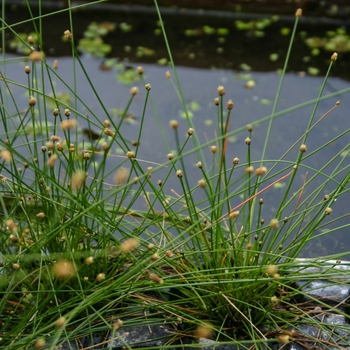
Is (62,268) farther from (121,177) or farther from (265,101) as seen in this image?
(265,101)

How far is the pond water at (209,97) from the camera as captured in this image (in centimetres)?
262

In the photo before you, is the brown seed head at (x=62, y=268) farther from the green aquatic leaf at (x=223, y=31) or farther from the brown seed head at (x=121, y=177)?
the green aquatic leaf at (x=223, y=31)

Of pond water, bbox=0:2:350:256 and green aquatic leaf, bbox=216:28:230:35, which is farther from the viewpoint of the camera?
green aquatic leaf, bbox=216:28:230:35

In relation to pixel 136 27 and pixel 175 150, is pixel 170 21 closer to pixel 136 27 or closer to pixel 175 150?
pixel 136 27

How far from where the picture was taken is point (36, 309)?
4.52 ft

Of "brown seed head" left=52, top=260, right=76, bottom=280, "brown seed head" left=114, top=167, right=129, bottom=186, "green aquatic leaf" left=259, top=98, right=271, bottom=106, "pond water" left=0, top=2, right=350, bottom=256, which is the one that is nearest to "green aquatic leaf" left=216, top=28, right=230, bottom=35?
"pond water" left=0, top=2, right=350, bottom=256

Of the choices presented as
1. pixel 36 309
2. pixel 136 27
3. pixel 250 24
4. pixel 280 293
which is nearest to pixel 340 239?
pixel 280 293

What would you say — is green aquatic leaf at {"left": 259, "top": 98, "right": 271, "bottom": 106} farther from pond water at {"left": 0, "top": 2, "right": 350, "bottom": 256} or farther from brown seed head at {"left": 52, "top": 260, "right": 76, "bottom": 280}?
brown seed head at {"left": 52, "top": 260, "right": 76, "bottom": 280}

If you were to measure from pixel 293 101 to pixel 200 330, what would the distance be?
5.61 feet

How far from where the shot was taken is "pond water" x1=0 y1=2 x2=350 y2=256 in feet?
8.61

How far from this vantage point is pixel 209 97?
9.67 feet

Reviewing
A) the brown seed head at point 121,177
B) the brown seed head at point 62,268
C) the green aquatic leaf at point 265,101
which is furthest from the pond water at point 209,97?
the brown seed head at point 62,268

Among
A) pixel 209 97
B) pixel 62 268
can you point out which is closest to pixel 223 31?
pixel 209 97

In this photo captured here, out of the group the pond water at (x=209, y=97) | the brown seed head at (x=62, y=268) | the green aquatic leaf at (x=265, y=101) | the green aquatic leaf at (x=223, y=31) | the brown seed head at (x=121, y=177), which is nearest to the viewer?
the brown seed head at (x=62, y=268)
